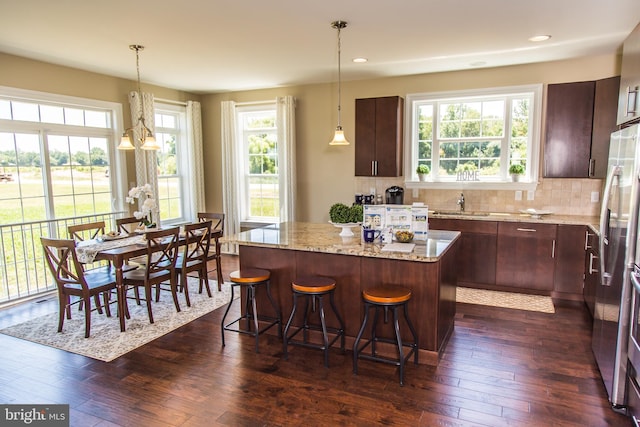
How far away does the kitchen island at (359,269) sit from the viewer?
3.05 m

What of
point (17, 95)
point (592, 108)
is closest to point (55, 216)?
point (17, 95)

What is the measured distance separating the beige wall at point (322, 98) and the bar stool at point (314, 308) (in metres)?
2.89

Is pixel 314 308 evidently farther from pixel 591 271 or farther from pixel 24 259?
pixel 24 259

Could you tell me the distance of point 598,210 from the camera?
475cm

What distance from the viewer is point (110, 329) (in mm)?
3832

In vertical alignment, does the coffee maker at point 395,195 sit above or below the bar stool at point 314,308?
above

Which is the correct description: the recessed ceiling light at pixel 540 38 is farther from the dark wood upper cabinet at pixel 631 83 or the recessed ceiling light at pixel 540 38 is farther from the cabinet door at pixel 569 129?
the cabinet door at pixel 569 129

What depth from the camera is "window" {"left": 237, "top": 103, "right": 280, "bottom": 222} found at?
6703 millimetres

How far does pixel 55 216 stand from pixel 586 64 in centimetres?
660

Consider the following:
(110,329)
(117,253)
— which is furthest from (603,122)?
(110,329)

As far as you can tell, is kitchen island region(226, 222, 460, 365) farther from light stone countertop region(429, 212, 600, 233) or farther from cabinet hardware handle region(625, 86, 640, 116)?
cabinet hardware handle region(625, 86, 640, 116)

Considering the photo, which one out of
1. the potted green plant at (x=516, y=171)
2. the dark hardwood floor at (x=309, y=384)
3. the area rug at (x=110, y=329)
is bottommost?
the dark hardwood floor at (x=309, y=384)

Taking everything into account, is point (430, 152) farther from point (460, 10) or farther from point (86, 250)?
point (86, 250)

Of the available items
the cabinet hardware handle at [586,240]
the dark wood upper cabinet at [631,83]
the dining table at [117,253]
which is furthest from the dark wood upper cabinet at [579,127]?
the dining table at [117,253]
